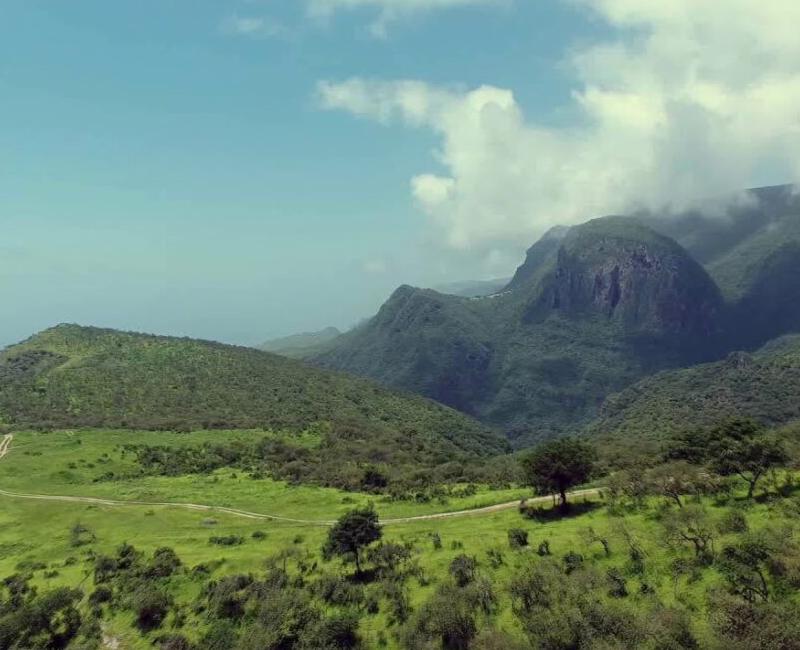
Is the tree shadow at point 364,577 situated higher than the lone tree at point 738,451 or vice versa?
the lone tree at point 738,451

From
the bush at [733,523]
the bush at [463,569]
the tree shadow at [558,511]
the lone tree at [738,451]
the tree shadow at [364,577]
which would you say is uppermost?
the lone tree at [738,451]

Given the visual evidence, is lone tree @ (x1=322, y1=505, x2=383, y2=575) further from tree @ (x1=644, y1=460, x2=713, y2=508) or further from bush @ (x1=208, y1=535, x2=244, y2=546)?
tree @ (x1=644, y1=460, x2=713, y2=508)

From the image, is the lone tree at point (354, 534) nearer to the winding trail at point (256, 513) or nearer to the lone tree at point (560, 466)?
the winding trail at point (256, 513)

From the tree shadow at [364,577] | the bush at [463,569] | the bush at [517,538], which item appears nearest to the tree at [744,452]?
the bush at [517,538]

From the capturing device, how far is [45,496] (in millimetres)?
107688

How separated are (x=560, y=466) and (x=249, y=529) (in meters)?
51.2

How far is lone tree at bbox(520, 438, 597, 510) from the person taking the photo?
78.5 meters

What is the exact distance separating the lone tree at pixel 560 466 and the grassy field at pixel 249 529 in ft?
16.8

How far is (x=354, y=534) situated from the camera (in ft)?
227

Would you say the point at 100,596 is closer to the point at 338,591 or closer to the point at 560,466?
the point at 338,591

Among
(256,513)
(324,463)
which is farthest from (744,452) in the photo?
(324,463)

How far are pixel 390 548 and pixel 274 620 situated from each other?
61.0ft

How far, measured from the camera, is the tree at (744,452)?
229 feet

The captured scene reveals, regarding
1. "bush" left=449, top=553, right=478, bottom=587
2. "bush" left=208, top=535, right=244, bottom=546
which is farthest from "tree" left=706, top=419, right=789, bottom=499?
"bush" left=208, top=535, right=244, bottom=546
